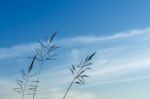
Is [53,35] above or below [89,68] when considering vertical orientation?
above

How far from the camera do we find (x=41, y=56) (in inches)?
605

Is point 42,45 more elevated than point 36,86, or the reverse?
point 42,45

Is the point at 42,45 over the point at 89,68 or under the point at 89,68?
→ over

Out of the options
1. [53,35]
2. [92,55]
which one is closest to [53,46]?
[53,35]

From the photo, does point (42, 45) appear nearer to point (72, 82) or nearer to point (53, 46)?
point (53, 46)

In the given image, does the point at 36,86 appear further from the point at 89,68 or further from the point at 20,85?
the point at 89,68

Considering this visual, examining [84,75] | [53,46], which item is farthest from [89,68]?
[53,46]

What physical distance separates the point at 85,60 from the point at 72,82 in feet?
2.97

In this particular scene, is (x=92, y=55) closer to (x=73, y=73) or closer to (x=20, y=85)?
(x=73, y=73)

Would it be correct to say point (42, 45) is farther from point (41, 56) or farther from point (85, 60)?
point (85, 60)

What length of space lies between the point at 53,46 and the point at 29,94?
5.90 ft

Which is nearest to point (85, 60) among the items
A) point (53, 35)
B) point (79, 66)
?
point (79, 66)

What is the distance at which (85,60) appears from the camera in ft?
50.6

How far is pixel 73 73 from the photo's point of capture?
50.6ft
